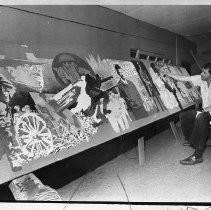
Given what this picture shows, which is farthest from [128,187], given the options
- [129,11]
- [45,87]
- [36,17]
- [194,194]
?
[129,11]

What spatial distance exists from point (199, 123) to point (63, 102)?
175 centimetres

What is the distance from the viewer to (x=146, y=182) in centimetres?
249

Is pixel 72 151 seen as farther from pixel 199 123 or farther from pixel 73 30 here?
pixel 199 123

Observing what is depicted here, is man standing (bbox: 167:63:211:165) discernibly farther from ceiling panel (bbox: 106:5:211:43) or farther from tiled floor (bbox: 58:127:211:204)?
ceiling panel (bbox: 106:5:211:43)

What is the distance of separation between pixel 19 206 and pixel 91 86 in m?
1.32

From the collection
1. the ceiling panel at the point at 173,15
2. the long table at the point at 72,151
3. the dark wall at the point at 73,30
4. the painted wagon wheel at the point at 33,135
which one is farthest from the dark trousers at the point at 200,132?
the painted wagon wheel at the point at 33,135

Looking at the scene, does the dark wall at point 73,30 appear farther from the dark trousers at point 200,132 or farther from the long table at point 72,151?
the dark trousers at point 200,132

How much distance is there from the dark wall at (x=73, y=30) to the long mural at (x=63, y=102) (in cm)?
18

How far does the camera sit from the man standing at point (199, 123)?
3.03m

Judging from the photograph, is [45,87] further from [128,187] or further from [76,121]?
[128,187]

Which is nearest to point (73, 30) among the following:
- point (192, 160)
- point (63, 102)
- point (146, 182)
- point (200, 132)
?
point (63, 102)

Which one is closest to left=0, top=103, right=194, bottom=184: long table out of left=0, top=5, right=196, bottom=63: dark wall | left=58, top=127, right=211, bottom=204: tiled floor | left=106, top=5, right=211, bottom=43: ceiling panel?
left=58, top=127, right=211, bottom=204: tiled floor

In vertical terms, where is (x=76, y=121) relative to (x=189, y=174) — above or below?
above

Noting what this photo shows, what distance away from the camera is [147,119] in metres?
3.09
